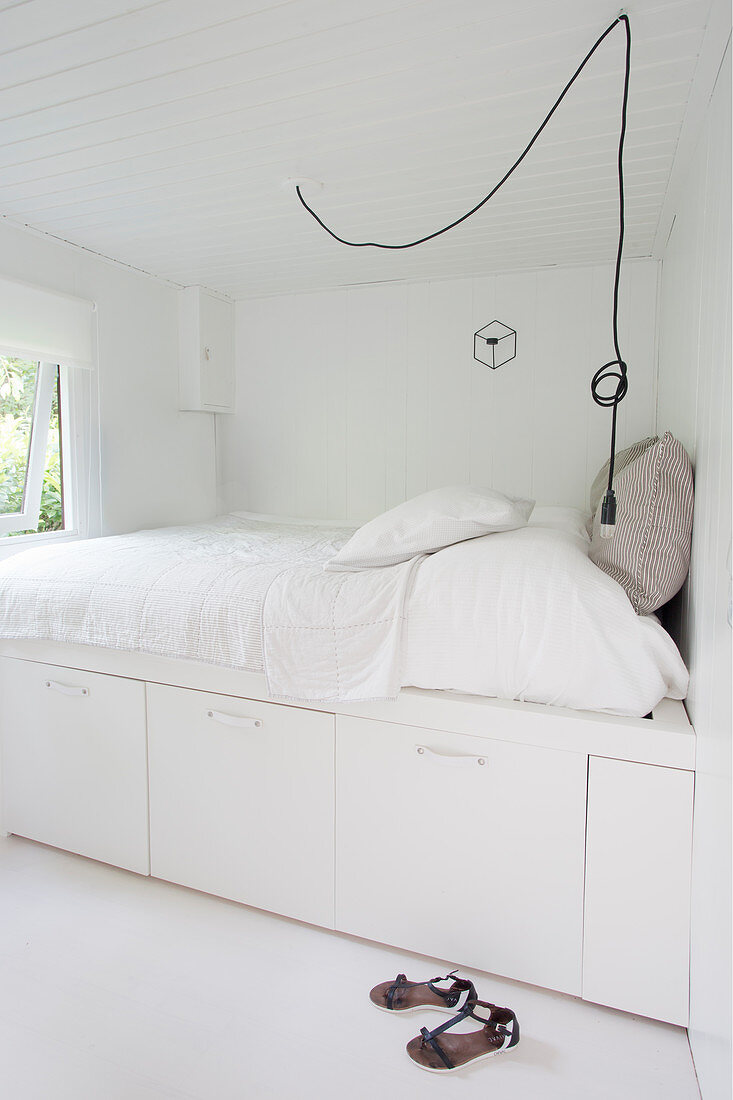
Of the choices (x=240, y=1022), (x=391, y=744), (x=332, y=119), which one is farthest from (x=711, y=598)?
(x=332, y=119)

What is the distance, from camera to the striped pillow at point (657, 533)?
1530 mm

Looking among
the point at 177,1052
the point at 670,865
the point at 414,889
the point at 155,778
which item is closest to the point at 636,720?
the point at 670,865

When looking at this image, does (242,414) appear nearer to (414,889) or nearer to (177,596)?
(177,596)

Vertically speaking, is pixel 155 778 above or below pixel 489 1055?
above

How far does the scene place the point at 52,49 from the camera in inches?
56.6

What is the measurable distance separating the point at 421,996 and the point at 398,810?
394mm

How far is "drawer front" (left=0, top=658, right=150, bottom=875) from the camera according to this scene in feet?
6.39

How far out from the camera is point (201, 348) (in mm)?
3416

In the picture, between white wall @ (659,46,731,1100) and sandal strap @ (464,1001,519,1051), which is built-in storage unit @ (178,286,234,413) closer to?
white wall @ (659,46,731,1100)

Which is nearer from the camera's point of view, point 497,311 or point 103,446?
point 103,446

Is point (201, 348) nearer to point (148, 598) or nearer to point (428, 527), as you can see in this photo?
point (148, 598)

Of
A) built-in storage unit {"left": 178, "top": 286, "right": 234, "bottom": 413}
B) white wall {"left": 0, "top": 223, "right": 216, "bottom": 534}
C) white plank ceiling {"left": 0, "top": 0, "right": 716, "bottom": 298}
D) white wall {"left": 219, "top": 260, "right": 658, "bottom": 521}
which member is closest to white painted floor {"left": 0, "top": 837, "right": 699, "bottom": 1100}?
white wall {"left": 0, "top": 223, "right": 216, "bottom": 534}

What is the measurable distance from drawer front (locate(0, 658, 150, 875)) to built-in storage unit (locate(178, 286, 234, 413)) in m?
1.80

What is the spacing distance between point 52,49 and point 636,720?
76.1 inches
